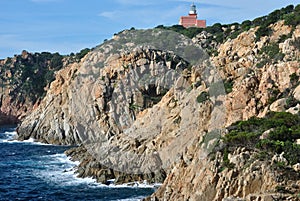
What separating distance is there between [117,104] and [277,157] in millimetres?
43465

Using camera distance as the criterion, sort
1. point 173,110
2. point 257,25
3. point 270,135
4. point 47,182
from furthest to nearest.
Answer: point 257,25
point 173,110
point 47,182
point 270,135

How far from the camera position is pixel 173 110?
47.5 metres

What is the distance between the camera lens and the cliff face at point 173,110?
2602cm

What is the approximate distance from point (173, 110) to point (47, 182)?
1608cm

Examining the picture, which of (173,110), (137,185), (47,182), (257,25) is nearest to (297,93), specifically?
(137,185)

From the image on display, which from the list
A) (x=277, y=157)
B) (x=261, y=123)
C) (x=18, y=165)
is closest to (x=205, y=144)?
(x=261, y=123)

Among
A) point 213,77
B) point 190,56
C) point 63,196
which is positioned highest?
point 190,56

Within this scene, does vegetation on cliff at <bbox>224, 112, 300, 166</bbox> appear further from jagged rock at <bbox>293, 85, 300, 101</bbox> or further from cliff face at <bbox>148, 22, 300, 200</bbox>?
jagged rock at <bbox>293, 85, 300, 101</bbox>

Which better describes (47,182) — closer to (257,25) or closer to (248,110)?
(248,110)

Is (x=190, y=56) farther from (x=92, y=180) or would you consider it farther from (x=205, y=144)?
(x=205, y=144)

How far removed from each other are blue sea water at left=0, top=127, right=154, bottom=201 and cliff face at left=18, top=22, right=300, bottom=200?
7.49 ft

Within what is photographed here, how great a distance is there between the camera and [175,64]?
222ft

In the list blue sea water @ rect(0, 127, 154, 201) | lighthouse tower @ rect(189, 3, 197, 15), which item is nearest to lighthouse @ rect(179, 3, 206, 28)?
lighthouse tower @ rect(189, 3, 197, 15)

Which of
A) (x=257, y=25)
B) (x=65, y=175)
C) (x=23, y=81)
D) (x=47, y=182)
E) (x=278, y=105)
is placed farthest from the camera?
(x=23, y=81)
